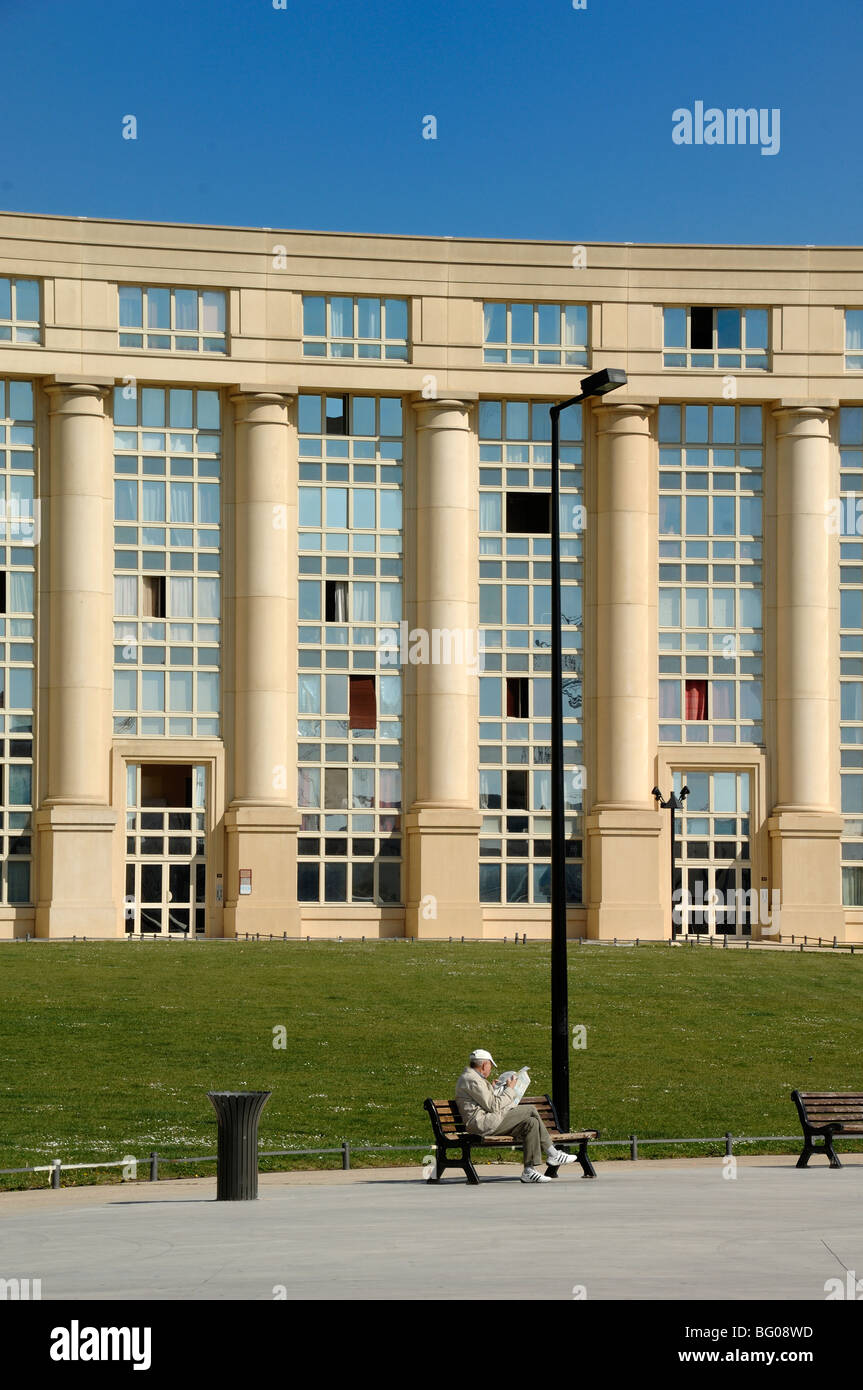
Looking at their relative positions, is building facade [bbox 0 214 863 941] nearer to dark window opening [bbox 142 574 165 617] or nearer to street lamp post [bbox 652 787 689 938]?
dark window opening [bbox 142 574 165 617]

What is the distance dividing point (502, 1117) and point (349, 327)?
41.9 meters

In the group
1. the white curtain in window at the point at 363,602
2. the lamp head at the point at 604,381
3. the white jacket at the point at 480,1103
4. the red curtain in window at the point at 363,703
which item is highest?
the white curtain in window at the point at 363,602

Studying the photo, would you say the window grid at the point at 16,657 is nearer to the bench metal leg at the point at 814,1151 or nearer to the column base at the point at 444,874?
the column base at the point at 444,874

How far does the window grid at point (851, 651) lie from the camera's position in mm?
61406

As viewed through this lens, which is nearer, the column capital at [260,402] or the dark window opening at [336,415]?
the column capital at [260,402]

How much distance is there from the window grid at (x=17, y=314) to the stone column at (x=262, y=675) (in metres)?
6.19

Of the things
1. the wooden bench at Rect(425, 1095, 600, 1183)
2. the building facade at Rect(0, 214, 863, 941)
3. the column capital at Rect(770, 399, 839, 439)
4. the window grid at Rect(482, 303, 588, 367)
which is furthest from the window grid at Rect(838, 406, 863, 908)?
the wooden bench at Rect(425, 1095, 600, 1183)

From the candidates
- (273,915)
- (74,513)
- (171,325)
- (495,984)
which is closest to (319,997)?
(495,984)

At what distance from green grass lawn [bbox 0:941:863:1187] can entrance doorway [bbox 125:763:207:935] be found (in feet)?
28.9

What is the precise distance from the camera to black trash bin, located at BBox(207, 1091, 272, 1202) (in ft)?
61.3

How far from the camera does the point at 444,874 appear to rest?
58.5 m

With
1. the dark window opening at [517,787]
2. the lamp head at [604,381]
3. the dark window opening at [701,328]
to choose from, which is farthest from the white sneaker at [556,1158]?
the dark window opening at [701,328]

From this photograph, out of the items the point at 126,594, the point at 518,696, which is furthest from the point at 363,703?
the point at 126,594

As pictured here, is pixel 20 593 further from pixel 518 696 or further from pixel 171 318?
pixel 518 696
